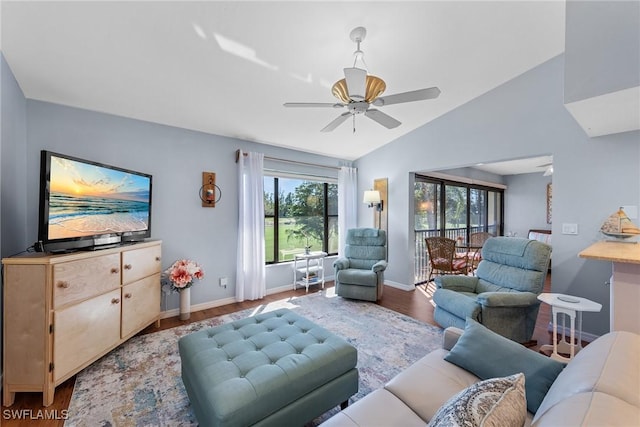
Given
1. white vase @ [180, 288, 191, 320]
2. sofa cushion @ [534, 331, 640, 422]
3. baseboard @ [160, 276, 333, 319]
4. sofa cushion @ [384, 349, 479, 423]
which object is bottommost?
baseboard @ [160, 276, 333, 319]

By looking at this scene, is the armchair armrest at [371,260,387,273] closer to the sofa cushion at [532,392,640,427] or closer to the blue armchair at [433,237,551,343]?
the blue armchair at [433,237,551,343]

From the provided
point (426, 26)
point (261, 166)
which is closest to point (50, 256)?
point (261, 166)

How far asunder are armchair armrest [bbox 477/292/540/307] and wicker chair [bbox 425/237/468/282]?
2105 millimetres

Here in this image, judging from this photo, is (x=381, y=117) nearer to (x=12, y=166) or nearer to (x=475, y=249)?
(x=12, y=166)

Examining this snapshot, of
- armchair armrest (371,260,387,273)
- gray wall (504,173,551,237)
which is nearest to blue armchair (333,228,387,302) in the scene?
armchair armrest (371,260,387,273)

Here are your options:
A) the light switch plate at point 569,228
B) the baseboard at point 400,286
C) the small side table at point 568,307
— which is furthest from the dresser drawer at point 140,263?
the light switch plate at point 569,228

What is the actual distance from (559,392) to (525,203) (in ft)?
26.0

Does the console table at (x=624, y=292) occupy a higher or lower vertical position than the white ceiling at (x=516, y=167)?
lower

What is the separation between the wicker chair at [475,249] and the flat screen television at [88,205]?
5.49m

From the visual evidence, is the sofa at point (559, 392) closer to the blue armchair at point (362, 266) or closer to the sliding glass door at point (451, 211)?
the blue armchair at point (362, 266)

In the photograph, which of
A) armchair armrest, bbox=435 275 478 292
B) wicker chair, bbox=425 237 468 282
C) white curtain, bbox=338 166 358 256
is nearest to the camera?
armchair armrest, bbox=435 275 478 292

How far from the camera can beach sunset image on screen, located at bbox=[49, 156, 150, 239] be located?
2.04 meters

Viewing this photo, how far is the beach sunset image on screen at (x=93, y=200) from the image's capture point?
204cm

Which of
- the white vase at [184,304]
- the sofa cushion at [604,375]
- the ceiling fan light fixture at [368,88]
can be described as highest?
Answer: the ceiling fan light fixture at [368,88]
